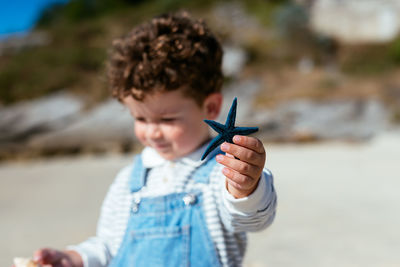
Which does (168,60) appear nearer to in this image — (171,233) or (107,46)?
(171,233)

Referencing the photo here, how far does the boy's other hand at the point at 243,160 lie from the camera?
100 centimetres

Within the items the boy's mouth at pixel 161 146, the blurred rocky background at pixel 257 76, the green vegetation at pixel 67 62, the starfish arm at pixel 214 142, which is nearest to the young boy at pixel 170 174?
the boy's mouth at pixel 161 146

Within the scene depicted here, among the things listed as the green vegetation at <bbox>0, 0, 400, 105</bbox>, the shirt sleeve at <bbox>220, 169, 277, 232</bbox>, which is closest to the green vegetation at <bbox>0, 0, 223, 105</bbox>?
the green vegetation at <bbox>0, 0, 400, 105</bbox>

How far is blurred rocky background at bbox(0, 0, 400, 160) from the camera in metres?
10.4

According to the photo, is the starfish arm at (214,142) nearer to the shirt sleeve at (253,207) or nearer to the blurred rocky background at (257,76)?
the shirt sleeve at (253,207)

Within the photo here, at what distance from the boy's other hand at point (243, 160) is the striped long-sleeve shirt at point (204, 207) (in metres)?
0.09

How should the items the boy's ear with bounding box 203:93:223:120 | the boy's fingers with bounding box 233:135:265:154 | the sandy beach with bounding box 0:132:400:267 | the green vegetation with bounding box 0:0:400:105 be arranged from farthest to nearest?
the green vegetation with bounding box 0:0:400:105
the sandy beach with bounding box 0:132:400:267
the boy's ear with bounding box 203:93:223:120
the boy's fingers with bounding box 233:135:265:154

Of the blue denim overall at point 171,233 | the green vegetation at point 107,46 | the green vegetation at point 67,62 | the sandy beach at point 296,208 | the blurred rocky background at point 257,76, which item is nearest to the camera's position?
the blue denim overall at point 171,233

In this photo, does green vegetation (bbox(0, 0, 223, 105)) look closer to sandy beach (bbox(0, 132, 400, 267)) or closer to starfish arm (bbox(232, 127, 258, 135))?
sandy beach (bbox(0, 132, 400, 267))

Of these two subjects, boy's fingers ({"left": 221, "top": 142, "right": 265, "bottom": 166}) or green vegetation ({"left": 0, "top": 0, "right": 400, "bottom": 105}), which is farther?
green vegetation ({"left": 0, "top": 0, "right": 400, "bottom": 105})

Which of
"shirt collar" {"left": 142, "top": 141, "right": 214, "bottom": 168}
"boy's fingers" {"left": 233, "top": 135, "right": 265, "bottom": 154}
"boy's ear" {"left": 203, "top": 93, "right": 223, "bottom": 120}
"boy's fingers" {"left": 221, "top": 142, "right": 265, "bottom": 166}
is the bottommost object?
"boy's fingers" {"left": 221, "top": 142, "right": 265, "bottom": 166}

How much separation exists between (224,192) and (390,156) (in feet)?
21.8

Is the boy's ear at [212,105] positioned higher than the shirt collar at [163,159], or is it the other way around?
the boy's ear at [212,105]

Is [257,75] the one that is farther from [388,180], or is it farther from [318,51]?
[388,180]
